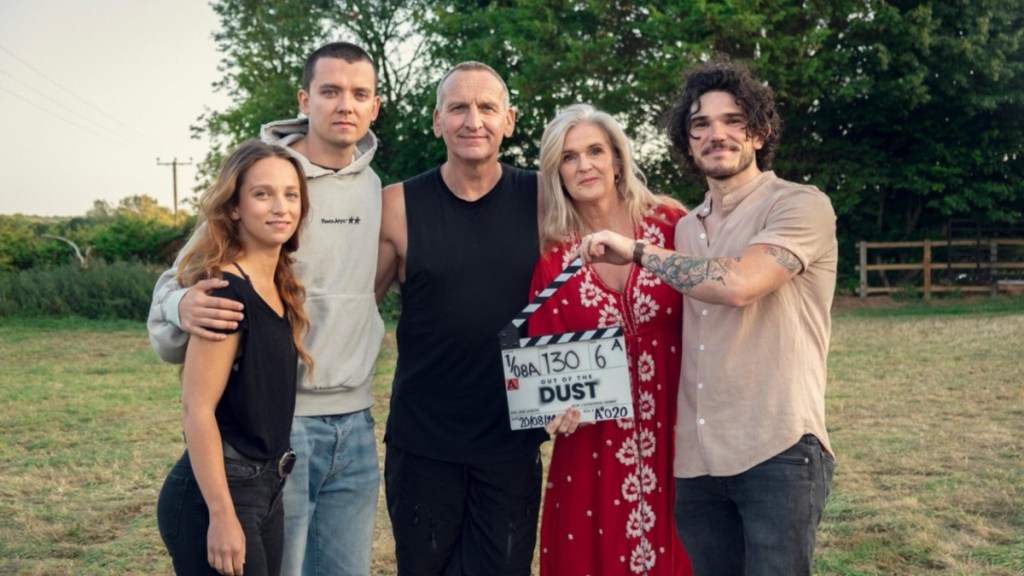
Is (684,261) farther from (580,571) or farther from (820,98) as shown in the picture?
(820,98)

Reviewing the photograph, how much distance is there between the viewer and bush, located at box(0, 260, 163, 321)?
75.2 feet

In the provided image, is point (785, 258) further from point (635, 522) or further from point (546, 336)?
point (635, 522)

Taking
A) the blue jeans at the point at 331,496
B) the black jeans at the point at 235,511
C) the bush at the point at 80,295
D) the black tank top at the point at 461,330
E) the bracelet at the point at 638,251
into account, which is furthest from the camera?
the bush at the point at 80,295

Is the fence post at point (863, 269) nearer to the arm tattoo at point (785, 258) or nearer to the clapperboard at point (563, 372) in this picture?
the clapperboard at point (563, 372)

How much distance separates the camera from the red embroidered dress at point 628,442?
12.0 feet

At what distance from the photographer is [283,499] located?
314 cm

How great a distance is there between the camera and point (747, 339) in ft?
9.55

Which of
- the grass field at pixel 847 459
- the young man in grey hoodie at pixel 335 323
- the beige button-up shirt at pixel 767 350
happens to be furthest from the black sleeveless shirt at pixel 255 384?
the grass field at pixel 847 459

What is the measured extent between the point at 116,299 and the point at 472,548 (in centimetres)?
2120

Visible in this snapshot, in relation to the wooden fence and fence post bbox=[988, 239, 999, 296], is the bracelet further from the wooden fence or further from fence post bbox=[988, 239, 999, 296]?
fence post bbox=[988, 239, 999, 296]

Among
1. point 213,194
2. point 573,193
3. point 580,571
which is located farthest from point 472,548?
point 213,194

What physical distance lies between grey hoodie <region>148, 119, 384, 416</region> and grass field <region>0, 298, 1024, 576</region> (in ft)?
7.68

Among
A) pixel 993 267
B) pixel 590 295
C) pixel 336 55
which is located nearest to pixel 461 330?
pixel 590 295

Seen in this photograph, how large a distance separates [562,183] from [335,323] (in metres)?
1.01
